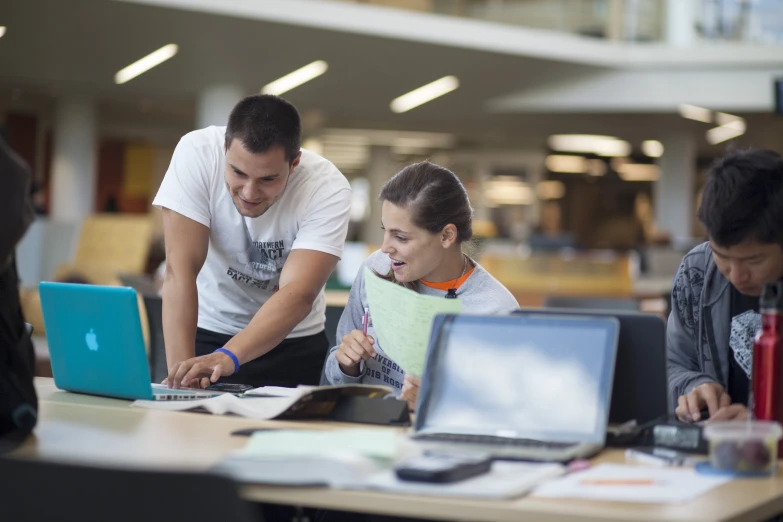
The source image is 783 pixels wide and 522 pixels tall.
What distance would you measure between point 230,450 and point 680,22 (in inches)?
447

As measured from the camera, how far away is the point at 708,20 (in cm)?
1162

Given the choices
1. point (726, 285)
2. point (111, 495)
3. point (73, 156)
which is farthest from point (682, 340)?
point (73, 156)

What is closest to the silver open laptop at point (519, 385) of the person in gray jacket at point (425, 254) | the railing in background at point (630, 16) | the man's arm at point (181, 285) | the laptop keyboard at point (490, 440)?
the laptop keyboard at point (490, 440)

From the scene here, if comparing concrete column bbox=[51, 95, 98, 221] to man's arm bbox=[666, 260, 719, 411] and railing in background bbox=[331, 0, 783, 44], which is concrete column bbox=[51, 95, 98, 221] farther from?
man's arm bbox=[666, 260, 719, 411]

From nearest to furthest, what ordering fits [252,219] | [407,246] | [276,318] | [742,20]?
1. [407,246]
2. [276,318]
3. [252,219]
4. [742,20]

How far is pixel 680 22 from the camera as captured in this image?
1182 centimetres

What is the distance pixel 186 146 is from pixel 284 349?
0.62 metres

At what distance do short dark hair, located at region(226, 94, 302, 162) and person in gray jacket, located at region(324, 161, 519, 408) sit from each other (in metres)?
0.26

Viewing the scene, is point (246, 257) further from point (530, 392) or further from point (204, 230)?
point (530, 392)

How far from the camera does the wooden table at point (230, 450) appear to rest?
47.6 inches

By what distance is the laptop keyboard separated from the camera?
5.02ft

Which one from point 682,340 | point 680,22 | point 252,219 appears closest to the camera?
point 682,340

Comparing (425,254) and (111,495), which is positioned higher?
(425,254)

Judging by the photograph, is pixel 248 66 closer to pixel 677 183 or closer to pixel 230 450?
pixel 677 183
